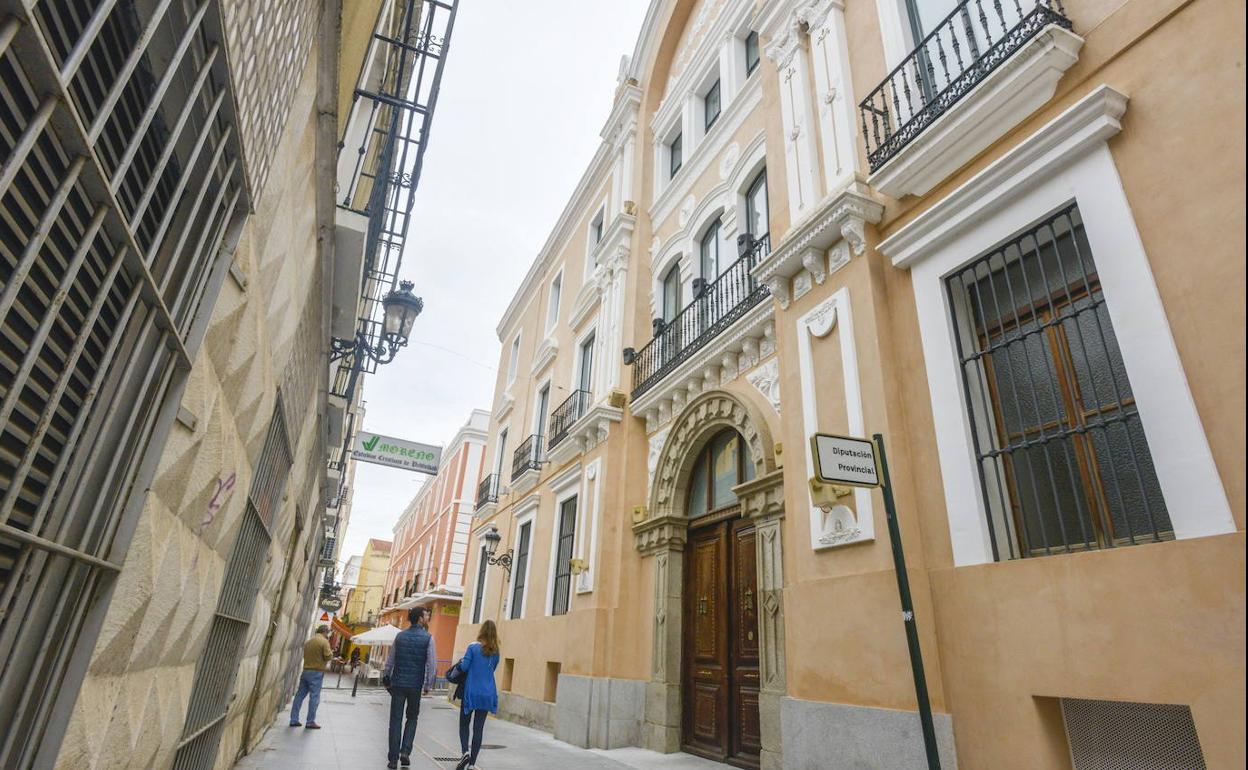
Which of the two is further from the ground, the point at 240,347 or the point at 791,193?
the point at 791,193

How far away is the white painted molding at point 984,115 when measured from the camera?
445 cm

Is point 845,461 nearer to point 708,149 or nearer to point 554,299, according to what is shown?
point 708,149

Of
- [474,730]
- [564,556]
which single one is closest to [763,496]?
[474,730]

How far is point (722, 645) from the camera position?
7.89m

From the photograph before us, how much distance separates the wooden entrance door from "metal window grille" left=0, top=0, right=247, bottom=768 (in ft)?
21.1

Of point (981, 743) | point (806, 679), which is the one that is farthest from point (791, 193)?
point (981, 743)

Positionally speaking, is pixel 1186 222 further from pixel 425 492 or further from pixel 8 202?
pixel 425 492

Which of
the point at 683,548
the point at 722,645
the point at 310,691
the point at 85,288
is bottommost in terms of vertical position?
the point at 310,691

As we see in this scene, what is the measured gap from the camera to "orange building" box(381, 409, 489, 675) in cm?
2844

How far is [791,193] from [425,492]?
119ft

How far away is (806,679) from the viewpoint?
17.2ft

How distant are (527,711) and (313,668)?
3809mm

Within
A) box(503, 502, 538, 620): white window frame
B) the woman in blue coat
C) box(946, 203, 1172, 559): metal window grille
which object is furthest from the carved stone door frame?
box(503, 502, 538, 620): white window frame

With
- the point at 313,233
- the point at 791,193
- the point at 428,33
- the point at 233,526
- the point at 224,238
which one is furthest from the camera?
the point at 791,193
